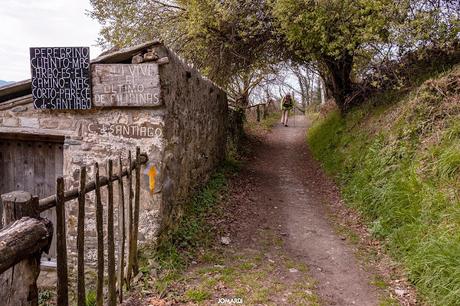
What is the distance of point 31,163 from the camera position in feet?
17.8

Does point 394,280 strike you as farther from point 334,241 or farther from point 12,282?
point 12,282

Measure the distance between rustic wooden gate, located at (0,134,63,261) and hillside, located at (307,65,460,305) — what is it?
15.8ft

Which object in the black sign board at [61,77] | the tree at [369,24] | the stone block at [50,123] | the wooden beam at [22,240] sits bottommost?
the wooden beam at [22,240]

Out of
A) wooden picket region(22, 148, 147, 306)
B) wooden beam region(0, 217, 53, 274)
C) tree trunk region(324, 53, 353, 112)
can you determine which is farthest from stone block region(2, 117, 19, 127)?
tree trunk region(324, 53, 353, 112)

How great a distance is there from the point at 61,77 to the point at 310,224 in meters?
4.34

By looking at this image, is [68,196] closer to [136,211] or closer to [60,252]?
[60,252]

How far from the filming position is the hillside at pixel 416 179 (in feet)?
12.0

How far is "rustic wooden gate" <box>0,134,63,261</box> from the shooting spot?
539 cm

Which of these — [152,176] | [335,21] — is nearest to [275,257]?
[152,176]

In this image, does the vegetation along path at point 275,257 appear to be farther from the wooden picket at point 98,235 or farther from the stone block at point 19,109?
the stone block at point 19,109

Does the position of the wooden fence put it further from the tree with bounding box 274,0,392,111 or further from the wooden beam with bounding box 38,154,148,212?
the tree with bounding box 274,0,392,111

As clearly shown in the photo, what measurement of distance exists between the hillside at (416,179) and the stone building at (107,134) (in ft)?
10.1

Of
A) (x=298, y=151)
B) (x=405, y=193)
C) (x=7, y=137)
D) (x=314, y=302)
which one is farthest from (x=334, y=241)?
(x=298, y=151)

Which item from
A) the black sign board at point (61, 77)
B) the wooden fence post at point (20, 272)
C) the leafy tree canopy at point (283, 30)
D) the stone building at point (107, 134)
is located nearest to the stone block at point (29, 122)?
the stone building at point (107, 134)
